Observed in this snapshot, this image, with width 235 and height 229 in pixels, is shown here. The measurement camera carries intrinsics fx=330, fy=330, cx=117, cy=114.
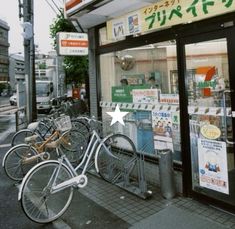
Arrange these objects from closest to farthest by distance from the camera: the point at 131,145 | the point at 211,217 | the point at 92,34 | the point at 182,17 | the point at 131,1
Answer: the point at 211,217
the point at 182,17
the point at 131,1
the point at 131,145
the point at 92,34

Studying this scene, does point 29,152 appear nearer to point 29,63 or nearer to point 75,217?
point 75,217

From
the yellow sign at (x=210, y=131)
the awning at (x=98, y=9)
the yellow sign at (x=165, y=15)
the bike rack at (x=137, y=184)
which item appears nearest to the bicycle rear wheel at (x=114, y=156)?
the bike rack at (x=137, y=184)

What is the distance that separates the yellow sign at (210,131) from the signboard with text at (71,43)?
3548 millimetres

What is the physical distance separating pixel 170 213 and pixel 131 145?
1.76m

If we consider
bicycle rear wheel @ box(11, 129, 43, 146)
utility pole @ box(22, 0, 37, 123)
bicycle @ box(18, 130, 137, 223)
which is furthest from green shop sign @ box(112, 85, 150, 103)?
utility pole @ box(22, 0, 37, 123)

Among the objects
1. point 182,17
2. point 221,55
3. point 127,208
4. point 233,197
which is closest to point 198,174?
point 233,197

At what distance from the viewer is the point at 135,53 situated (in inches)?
260

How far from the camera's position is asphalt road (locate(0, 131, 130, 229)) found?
4.58 m

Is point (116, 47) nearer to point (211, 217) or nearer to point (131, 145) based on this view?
point (131, 145)

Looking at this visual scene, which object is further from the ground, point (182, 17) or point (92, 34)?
point (92, 34)

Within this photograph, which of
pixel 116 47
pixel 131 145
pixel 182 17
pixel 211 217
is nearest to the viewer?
pixel 211 217

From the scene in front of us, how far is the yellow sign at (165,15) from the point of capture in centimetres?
447

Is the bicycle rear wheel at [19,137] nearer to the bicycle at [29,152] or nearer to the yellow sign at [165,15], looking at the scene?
the bicycle at [29,152]

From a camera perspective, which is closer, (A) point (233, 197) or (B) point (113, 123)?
(A) point (233, 197)
